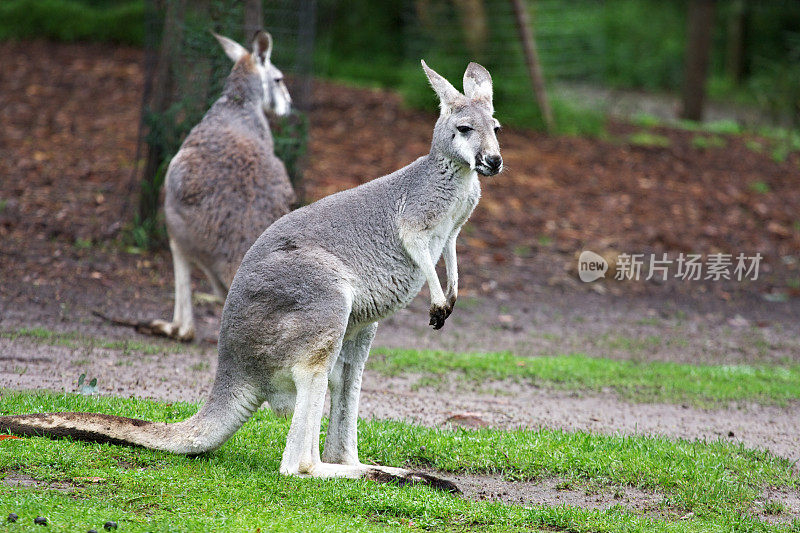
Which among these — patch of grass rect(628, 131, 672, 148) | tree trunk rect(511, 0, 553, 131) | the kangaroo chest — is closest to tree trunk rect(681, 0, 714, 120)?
patch of grass rect(628, 131, 672, 148)

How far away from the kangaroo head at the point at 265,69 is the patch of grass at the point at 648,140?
8.45 metres

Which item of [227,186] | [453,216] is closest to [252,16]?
[227,186]

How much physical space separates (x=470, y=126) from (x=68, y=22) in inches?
503

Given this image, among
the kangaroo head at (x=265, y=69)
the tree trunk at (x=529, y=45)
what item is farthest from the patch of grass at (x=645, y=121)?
the kangaroo head at (x=265, y=69)

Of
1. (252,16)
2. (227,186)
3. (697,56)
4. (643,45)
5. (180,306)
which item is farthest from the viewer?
(643,45)

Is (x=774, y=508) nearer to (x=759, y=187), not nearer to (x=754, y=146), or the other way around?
(x=759, y=187)

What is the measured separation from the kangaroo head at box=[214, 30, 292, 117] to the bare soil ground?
1.82 m

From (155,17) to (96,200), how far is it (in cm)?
213

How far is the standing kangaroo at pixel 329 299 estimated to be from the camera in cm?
402

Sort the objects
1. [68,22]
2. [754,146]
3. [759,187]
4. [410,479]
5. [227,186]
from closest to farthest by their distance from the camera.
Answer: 1. [410,479]
2. [227,186]
3. [759,187]
4. [754,146]
5. [68,22]

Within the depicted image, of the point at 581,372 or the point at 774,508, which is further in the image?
the point at 581,372

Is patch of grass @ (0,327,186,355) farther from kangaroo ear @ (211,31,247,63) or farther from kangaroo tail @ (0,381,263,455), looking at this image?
kangaroo ear @ (211,31,247,63)

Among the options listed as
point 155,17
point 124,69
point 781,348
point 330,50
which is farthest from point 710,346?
point 330,50

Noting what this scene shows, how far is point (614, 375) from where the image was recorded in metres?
7.00
